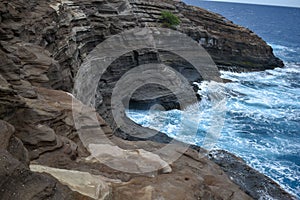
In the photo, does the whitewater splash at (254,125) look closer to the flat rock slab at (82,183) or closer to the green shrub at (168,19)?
the green shrub at (168,19)

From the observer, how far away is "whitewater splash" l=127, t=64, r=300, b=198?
2380 cm

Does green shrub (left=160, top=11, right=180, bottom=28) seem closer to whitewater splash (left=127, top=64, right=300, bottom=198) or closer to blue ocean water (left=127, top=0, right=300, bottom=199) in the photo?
whitewater splash (left=127, top=64, right=300, bottom=198)

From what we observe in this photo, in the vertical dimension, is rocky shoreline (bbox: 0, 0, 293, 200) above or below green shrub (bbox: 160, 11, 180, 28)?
→ below

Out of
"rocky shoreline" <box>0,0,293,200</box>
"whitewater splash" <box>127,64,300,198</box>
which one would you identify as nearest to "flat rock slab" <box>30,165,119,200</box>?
"rocky shoreline" <box>0,0,293,200</box>

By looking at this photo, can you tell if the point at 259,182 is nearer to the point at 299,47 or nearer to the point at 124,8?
the point at 124,8

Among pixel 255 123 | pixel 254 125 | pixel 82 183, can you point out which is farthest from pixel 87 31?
pixel 82 183

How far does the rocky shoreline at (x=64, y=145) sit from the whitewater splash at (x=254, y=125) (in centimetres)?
374

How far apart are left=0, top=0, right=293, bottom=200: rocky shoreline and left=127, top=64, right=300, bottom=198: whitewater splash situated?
374 centimetres

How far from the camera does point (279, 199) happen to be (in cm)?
1703

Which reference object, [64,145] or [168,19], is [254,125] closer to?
[168,19]

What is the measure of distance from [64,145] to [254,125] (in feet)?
79.2

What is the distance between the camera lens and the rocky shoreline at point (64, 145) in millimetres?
7125

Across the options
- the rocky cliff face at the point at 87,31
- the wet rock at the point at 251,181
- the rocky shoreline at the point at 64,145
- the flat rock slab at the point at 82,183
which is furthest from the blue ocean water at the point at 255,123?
the flat rock slab at the point at 82,183

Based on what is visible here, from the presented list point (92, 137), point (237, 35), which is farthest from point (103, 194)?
point (237, 35)
